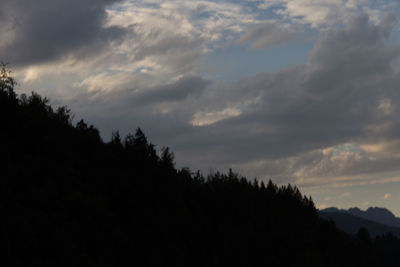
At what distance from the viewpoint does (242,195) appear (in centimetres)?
12038

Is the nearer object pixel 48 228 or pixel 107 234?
pixel 48 228

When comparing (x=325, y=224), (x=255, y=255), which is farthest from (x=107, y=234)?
(x=325, y=224)

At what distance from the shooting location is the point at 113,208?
82.9 meters

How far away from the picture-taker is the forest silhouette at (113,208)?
60531 millimetres

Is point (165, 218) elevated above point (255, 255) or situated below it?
above

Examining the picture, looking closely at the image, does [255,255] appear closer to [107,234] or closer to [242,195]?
[242,195]

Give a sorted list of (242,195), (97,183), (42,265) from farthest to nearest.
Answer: (242,195)
(97,183)
(42,265)

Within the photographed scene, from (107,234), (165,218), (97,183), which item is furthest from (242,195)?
(107,234)

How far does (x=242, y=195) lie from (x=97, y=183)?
44.6 meters

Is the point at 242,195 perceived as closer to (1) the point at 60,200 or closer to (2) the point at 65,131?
(2) the point at 65,131

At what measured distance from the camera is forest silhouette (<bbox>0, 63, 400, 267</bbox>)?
6053 centimetres

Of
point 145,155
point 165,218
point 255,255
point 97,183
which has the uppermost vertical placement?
point 145,155

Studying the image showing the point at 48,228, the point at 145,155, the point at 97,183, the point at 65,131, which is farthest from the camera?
the point at 145,155

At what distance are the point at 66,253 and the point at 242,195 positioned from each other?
70122 mm
